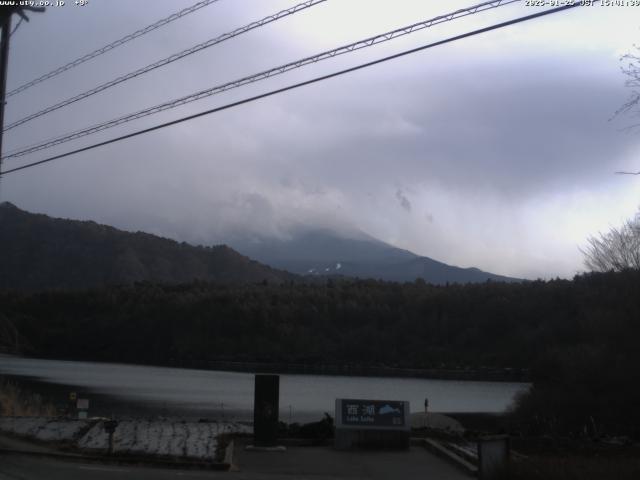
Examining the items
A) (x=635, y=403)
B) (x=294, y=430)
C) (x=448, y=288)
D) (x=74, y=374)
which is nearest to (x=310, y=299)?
(x=448, y=288)

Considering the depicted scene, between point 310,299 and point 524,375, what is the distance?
63798 millimetres

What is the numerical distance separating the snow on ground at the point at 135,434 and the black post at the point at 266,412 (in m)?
1.19

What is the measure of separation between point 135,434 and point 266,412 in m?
3.97

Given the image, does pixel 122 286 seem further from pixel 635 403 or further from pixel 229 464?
pixel 229 464

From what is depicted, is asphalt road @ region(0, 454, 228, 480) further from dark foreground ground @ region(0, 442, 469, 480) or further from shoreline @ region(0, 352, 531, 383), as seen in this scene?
shoreline @ region(0, 352, 531, 383)

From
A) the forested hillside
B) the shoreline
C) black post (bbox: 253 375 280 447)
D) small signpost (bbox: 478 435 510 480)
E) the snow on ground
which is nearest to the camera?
small signpost (bbox: 478 435 510 480)

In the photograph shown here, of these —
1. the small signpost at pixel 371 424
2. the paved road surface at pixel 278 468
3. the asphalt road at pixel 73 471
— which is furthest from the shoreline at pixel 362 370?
the asphalt road at pixel 73 471

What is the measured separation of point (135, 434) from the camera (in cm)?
2158

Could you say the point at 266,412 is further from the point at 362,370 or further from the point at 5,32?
the point at 362,370

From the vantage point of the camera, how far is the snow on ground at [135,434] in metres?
19.3

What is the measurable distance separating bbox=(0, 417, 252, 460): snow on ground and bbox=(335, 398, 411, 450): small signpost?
3.23 metres

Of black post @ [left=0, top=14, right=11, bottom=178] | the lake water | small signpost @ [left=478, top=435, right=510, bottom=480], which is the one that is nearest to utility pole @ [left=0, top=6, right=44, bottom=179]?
black post @ [left=0, top=14, right=11, bottom=178]

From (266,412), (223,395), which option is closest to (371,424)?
(266,412)

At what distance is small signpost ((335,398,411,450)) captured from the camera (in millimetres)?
20672
